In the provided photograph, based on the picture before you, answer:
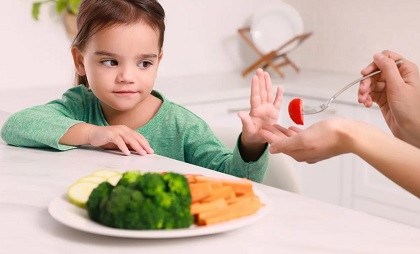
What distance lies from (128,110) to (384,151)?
85 cm

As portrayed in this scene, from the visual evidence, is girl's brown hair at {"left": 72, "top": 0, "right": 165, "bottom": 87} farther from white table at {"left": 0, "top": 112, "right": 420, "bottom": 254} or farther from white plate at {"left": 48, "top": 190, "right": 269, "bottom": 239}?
white plate at {"left": 48, "top": 190, "right": 269, "bottom": 239}

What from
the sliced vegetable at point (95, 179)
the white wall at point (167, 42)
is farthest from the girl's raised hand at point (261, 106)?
the white wall at point (167, 42)

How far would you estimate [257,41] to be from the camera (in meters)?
3.88

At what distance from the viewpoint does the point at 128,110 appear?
6.35 ft

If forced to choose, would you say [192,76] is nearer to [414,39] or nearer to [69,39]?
[69,39]

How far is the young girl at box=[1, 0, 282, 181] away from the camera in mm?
1640

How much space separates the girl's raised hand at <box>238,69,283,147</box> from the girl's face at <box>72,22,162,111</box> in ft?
1.07

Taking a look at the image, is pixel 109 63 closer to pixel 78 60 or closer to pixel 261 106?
pixel 78 60

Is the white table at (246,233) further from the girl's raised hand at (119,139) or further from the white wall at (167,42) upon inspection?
the white wall at (167,42)

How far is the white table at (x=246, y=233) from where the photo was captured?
1027 mm

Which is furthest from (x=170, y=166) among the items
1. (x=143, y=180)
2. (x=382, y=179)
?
(x=382, y=179)

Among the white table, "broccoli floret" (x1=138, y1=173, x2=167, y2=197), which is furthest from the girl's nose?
"broccoli floret" (x1=138, y1=173, x2=167, y2=197)

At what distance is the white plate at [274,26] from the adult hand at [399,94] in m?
1.96

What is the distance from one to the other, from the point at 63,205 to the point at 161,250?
20 centimetres
